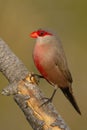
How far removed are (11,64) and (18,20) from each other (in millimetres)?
4408

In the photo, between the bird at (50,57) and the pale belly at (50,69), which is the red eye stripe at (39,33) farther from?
the pale belly at (50,69)

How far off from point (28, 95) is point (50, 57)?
63cm

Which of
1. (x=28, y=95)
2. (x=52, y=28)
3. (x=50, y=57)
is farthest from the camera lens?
(x=52, y=28)

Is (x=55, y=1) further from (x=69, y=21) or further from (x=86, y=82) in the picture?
(x=86, y=82)

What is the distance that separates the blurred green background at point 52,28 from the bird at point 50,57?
241 cm

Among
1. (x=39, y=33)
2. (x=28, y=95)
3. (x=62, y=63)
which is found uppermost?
(x=39, y=33)

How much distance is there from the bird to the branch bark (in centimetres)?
21

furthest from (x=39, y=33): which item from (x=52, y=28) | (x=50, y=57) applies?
(x=52, y=28)

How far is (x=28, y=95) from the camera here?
5.33 metres

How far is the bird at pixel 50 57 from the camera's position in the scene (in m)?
5.79

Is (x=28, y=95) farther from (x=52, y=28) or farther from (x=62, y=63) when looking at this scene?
(x=52, y=28)

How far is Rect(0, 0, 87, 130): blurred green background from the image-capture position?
864 cm

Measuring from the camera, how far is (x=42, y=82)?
8.76 m

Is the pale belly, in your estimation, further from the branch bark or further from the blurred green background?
the blurred green background
